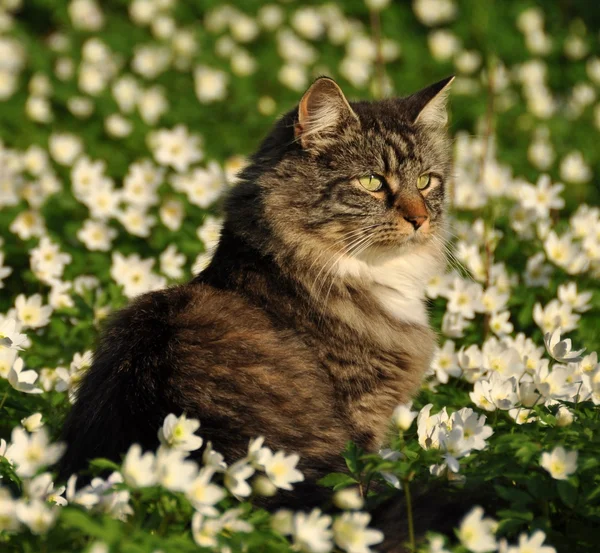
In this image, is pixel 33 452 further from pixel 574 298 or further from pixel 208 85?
pixel 208 85

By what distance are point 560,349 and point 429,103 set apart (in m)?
1.41

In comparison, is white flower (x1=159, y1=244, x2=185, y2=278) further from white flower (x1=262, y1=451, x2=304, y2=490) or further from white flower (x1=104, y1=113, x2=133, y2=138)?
white flower (x1=262, y1=451, x2=304, y2=490)

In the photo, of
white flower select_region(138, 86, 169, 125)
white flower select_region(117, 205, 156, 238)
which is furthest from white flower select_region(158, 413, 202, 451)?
white flower select_region(138, 86, 169, 125)

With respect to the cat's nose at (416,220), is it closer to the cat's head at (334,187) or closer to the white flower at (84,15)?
the cat's head at (334,187)

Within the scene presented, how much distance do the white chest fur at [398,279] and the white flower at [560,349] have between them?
0.75 m

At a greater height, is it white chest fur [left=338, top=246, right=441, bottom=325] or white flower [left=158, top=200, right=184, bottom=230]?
white chest fur [left=338, top=246, right=441, bottom=325]

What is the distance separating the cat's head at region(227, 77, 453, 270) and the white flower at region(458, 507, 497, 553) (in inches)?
63.7

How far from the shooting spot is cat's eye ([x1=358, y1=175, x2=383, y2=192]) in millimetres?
3828

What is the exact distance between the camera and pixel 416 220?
3.80 metres

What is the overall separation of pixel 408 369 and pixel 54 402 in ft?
4.83

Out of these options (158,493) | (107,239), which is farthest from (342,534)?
(107,239)

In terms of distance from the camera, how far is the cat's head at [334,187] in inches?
147

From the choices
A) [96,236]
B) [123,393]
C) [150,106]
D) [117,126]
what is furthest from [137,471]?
[150,106]

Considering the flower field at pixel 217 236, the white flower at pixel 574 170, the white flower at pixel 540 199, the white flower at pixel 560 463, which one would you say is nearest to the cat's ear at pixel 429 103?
the flower field at pixel 217 236
